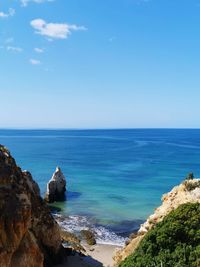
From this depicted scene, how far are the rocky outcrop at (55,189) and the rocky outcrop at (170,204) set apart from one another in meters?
30.4

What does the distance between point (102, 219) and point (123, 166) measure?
47.5 metres

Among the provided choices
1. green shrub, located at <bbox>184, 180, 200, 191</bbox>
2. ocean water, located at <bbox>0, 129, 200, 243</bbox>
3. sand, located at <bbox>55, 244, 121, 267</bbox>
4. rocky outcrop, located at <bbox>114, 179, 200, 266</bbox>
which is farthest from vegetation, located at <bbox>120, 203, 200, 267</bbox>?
ocean water, located at <bbox>0, 129, 200, 243</bbox>

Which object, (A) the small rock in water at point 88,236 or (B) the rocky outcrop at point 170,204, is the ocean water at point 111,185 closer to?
(A) the small rock in water at point 88,236

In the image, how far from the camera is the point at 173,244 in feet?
73.5

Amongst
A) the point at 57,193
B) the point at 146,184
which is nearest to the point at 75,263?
the point at 57,193

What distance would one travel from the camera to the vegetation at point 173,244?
21.0m

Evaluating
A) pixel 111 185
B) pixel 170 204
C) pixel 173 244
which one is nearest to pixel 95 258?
pixel 170 204

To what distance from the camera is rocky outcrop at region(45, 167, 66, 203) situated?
192 feet

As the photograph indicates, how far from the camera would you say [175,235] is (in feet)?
74.6

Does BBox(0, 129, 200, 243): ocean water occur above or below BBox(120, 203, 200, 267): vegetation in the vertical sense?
below

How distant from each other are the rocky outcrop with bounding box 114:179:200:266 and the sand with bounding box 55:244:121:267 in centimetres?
528

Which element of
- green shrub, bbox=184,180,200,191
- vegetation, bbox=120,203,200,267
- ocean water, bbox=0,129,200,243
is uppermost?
green shrub, bbox=184,180,200,191

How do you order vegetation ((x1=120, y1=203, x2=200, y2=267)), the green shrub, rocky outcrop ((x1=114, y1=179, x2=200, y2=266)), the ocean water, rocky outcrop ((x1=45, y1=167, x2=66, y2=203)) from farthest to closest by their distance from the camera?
1. rocky outcrop ((x1=45, y1=167, x2=66, y2=203))
2. the ocean water
3. the green shrub
4. rocky outcrop ((x1=114, y1=179, x2=200, y2=266))
5. vegetation ((x1=120, y1=203, x2=200, y2=267))

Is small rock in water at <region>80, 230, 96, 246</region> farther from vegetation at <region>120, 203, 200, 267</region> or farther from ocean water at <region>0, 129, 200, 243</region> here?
vegetation at <region>120, 203, 200, 267</region>
